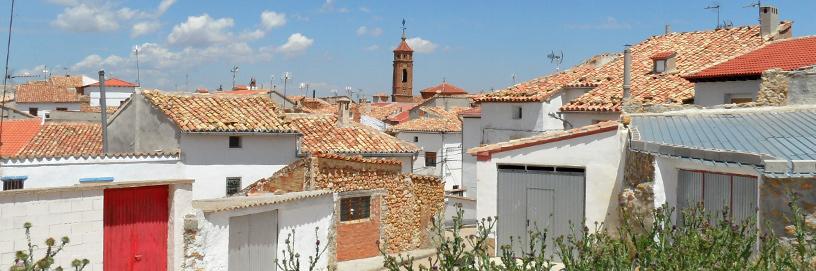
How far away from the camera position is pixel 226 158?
24.6 m

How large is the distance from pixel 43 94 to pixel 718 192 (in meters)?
56.8

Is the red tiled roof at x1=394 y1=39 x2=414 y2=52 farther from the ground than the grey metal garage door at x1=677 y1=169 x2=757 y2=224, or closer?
farther from the ground

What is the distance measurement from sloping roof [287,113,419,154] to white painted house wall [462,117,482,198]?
10.8 metres

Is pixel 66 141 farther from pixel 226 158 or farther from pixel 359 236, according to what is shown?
pixel 359 236

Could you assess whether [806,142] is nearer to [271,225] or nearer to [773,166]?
[773,166]

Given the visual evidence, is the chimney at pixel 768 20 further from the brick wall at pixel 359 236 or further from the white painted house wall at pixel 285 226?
the white painted house wall at pixel 285 226

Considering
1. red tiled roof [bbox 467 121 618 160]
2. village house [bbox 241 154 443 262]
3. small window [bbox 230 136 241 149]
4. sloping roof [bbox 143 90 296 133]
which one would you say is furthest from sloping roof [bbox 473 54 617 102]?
red tiled roof [bbox 467 121 618 160]

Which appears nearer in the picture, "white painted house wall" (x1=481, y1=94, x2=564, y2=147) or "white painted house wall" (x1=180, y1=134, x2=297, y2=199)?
"white painted house wall" (x1=180, y1=134, x2=297, y2=199)

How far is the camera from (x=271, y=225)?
16.5 metres

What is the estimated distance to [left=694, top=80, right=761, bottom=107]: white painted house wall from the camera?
21312mm

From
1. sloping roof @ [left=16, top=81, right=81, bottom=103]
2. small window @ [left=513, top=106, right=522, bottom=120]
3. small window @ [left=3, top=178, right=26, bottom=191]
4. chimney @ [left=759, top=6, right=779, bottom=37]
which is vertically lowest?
small window @ [left=3, top=178, right=26, bottom=191]

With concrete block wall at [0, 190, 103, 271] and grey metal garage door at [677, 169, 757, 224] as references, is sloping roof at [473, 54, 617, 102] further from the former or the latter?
concrete block wall at [0, 190, 103, 271]

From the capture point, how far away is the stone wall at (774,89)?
49.1 feet

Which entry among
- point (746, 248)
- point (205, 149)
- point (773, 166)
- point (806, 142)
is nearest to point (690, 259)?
point (746, 248)
